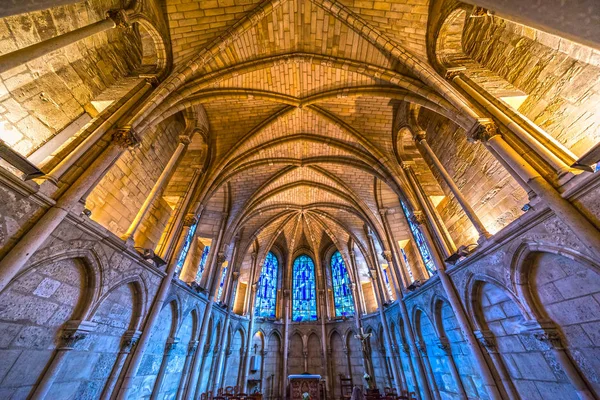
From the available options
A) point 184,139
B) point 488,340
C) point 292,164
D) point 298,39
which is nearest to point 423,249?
point 488,340

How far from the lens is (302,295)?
1898cm

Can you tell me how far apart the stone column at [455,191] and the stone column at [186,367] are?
11154mm

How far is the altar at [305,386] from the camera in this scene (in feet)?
38.8

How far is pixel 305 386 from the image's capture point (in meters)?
12.1

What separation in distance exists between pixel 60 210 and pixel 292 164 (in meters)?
9.71

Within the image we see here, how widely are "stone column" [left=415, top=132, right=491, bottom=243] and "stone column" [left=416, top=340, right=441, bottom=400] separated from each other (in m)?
6.30

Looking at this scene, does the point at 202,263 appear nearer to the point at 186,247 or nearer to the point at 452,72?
the point at 186,247

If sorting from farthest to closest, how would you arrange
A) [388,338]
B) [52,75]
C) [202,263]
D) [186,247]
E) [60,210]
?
[388,338], [202,263], [186,247], [52,75], [60,210]

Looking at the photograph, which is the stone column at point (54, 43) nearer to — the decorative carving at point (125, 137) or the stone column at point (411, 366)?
the decorative carving at point (125, 137)

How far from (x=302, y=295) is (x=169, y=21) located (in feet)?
59.4

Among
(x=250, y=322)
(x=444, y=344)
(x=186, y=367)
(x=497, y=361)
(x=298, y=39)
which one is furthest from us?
(x=250, y=322)

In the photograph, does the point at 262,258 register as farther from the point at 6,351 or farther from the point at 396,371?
the point at 6,351

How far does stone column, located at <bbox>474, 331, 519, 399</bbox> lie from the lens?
5.38 metres

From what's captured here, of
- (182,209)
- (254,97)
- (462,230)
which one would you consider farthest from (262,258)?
(462,230)
